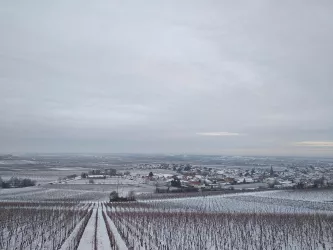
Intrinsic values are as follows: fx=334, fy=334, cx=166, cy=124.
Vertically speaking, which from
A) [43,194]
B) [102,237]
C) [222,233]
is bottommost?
[43,194]

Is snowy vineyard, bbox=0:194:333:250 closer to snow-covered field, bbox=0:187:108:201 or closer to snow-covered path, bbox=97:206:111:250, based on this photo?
snow-covered path, bbox=97:206:111:250

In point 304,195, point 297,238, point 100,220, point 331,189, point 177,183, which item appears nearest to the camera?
point 297,238

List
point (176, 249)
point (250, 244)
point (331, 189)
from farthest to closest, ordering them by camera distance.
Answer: point (331, 189)
point (250, 244)
point (176, 249)

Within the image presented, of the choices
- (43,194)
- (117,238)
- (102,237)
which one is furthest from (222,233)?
(43,194)

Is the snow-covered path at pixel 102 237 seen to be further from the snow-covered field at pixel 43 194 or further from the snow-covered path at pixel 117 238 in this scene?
the snow-covered field at pixel 43 194

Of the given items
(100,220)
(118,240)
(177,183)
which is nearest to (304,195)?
(177,183)

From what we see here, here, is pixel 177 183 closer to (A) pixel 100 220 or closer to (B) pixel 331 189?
(B) pixel 331 189

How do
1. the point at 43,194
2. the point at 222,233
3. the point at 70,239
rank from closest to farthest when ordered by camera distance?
the point at 70,239 < the point at 222,233 < the point at 43,194

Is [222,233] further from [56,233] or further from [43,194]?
[43,194]

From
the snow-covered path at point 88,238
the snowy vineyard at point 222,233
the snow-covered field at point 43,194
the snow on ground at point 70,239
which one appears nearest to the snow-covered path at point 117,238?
the snowy vineyard at point 222,233

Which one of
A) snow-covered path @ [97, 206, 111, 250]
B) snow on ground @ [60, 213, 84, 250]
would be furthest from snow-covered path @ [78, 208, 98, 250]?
snow on ground @ [60, 213, 84, 250]

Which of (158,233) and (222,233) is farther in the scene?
(222,233)
